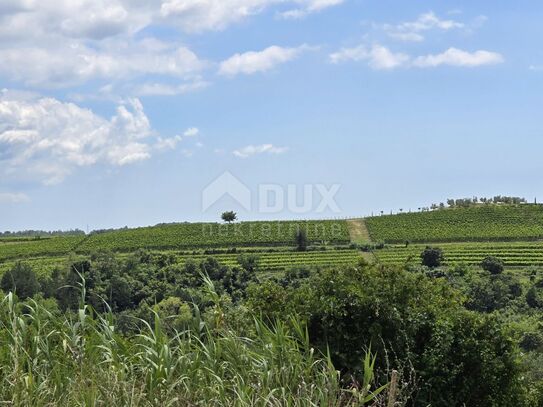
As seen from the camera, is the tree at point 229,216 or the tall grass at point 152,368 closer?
the tall grass at point 152,368

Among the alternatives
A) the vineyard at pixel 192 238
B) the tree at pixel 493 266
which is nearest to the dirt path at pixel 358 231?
the vineyard at pixel 192 238

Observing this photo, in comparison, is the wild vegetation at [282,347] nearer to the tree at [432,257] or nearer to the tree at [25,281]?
the tree at [25,281]

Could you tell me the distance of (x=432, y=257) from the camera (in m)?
60.6

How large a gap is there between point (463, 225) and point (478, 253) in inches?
601

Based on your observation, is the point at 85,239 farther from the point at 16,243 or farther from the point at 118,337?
the point at 118,337

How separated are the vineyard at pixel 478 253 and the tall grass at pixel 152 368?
5405cm

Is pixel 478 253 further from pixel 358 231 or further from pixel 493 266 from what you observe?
pixel 358 231

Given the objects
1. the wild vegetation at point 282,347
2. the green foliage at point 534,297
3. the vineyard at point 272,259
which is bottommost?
the green foliage at point 534,297

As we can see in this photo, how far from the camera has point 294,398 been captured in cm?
430

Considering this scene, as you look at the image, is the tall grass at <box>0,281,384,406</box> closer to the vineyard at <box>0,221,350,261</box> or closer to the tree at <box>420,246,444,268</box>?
the tree at <box>420,246,444,268</box>

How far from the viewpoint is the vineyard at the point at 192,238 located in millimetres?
76000

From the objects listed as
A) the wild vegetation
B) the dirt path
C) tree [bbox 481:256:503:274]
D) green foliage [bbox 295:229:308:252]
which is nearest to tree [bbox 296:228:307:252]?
green foliage [bbox 295:229:308:252]

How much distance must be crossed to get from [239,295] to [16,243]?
153 ft

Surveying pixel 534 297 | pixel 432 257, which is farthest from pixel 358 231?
pixel 534 297
